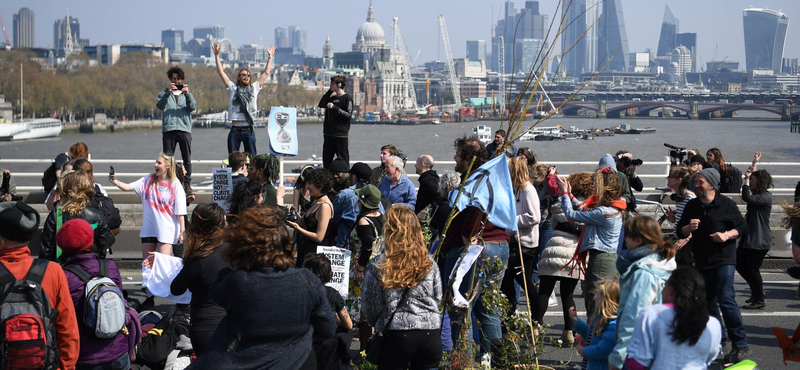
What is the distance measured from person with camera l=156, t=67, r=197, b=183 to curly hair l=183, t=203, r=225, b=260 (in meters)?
6.01

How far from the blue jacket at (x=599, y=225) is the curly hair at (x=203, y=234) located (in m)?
2.67

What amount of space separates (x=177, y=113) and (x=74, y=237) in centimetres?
673

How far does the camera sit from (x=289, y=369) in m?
3.89

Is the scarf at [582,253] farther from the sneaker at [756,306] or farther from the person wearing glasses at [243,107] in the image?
the person wearing glasses at [243,107]

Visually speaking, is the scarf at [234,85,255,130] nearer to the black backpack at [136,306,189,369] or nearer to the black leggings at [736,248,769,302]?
the black backpack at [136,306,189,369]

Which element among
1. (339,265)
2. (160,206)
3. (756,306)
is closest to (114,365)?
(339,265)

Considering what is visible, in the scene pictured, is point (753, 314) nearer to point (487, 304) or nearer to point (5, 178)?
point (487, 304)

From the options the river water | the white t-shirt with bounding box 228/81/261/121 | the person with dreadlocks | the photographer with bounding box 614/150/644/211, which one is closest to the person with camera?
the white t-shirt with bounding box 228/81/261/121

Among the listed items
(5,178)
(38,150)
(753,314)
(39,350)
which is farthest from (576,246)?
(38,150)

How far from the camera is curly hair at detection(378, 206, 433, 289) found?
462 centimetres

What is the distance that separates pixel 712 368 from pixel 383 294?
10.5 feet

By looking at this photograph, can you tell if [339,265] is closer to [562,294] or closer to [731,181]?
[562,294]

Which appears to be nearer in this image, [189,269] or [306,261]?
[189,269]

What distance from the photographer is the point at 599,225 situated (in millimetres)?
6391
